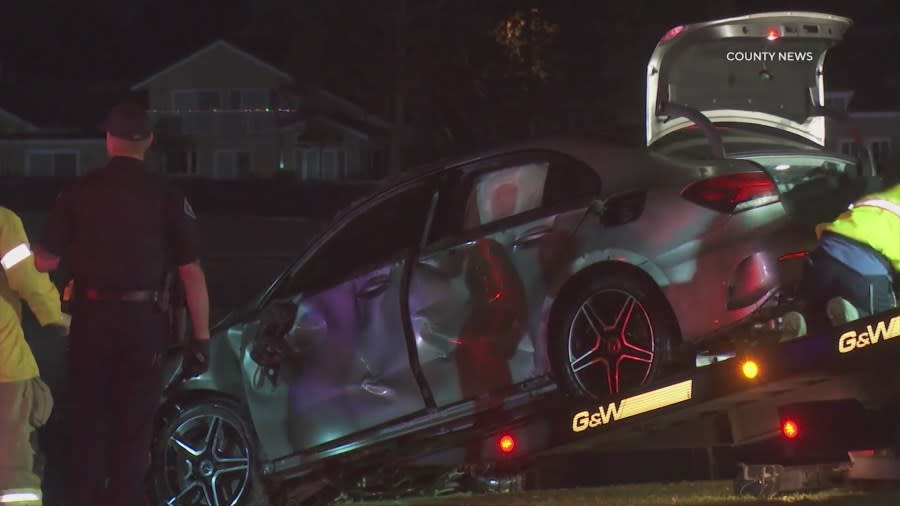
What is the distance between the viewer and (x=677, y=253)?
6906 mm

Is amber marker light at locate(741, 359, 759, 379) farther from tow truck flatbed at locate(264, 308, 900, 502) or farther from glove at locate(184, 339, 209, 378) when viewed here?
glove at locate(184, 339, 209, 378)

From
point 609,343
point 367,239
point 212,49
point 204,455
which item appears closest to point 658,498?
point 609,343

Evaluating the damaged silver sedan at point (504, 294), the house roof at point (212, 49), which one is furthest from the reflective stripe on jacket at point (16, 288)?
the house roof at point (212, 49)

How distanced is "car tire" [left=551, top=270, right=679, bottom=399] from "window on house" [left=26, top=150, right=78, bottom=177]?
60550 millimetres

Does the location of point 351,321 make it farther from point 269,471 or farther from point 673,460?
point 673,460

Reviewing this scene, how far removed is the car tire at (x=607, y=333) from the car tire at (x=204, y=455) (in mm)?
1732

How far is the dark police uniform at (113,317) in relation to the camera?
552 centimetres

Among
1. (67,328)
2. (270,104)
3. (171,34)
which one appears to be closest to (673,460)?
(67,328)

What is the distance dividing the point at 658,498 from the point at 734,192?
69.9 inches

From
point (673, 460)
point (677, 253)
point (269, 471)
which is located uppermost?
point (677, 253)

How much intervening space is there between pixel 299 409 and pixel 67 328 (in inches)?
59.3

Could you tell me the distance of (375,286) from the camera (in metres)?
7.21
